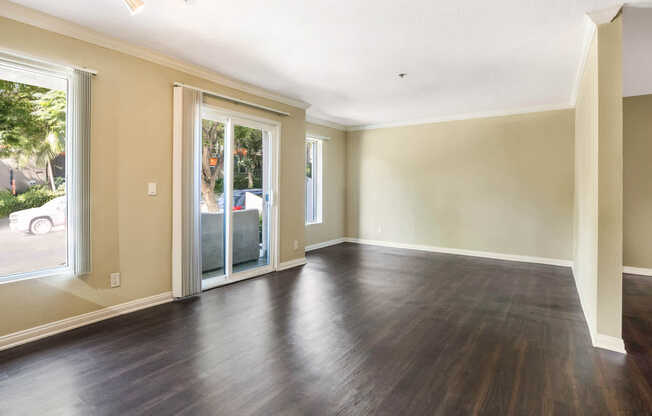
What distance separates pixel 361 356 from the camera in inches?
101

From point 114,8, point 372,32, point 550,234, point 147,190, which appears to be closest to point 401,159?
point 550,234

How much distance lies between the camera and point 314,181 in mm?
7336

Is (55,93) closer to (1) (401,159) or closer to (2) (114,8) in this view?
(2) (114,8)

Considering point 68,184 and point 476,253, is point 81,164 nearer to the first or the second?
point 68,184

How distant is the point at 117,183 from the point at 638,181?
6.95 m

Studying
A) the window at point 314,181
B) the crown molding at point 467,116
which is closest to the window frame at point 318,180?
the window at point 314,181

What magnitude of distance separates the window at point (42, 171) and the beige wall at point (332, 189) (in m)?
4.36

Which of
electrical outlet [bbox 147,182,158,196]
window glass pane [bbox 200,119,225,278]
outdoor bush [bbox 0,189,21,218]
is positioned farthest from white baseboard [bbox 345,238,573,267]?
outdoor bush [bbox 0,189,21,218]

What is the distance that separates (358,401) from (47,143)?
325 centimetres

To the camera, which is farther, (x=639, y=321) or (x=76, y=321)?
(x=639, y=321)

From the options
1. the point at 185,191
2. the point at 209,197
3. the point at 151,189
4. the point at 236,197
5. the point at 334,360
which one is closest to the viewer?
the point at 334,360

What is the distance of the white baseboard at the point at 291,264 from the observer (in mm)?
5311

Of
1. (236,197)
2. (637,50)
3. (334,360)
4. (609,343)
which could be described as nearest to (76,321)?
(236,197)

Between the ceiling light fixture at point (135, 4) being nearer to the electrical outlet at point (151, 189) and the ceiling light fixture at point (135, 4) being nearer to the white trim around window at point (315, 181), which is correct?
the electrical outlet at point (151, 189)
